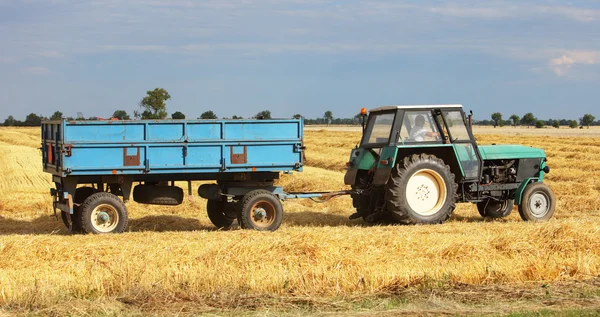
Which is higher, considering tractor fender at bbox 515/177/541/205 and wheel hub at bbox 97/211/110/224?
tractor fender at bbox 515/177/541/205

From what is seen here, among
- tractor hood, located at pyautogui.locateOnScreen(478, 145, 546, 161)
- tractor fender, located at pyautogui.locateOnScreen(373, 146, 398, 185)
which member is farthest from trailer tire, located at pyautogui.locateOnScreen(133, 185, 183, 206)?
tractor hood, located at pyautogui.locateOnScreen(478, 145, 546, 161)

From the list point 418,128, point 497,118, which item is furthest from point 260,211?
point 497,118

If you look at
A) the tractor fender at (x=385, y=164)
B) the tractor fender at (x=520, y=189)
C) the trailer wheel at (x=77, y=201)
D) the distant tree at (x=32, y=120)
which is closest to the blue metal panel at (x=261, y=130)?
the tractor fender at (x=385, y=164)

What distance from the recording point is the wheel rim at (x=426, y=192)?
12.7 m

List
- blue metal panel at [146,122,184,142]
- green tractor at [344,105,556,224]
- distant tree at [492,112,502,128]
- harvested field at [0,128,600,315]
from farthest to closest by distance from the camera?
distant tree at [492,112,502,128] < green tractor at [344,105,556,224] < blue metal panel at [146,122,184,142] < harvested field at [0,128,600,315]

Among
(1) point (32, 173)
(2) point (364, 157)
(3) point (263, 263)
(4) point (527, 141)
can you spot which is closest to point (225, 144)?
(2) point (364, 157)

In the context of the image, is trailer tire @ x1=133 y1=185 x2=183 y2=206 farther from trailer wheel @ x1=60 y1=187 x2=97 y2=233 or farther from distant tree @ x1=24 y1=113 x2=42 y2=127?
distant tree @ x1=24 y1=113 x2=42 y2=127

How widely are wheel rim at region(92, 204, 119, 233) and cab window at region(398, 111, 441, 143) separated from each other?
4685 mm

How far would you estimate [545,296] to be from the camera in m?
7.72

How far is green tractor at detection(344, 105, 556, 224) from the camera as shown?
12.6 m

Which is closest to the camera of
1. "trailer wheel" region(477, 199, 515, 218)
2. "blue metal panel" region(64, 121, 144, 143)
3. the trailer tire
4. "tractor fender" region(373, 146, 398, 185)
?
"blue metal panel" region(64, 121, 144, 143)

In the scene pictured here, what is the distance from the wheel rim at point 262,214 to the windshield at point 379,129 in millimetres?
2264

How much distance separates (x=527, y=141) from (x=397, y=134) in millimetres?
27946

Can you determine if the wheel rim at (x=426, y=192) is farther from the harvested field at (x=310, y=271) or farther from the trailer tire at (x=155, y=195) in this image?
the trailer tire at (x=155, y=195)
